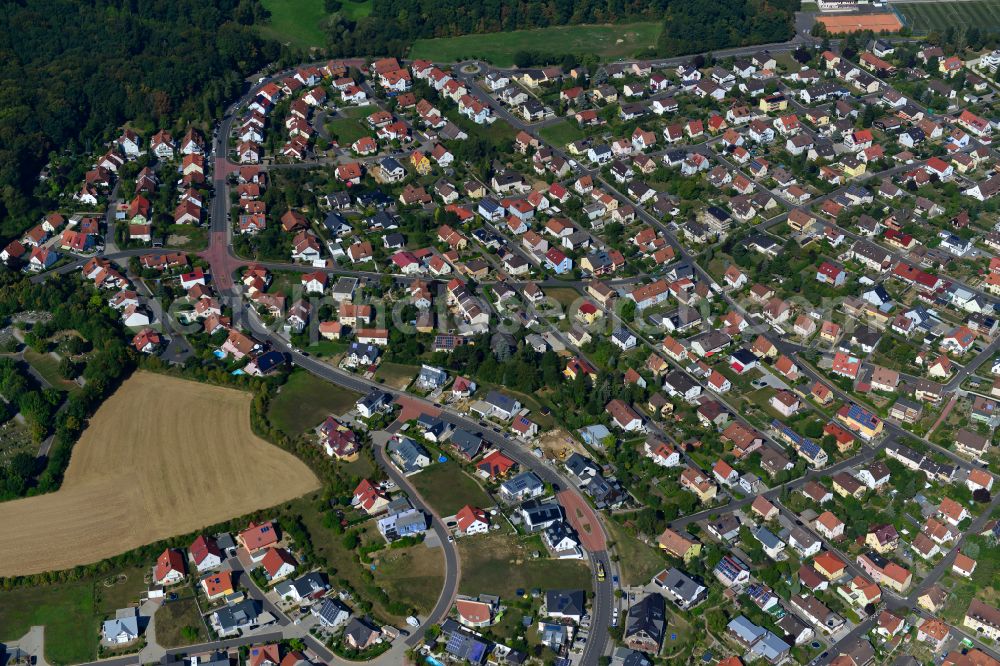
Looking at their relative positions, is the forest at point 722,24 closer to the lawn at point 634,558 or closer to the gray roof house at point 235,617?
the lawn at point 634,558

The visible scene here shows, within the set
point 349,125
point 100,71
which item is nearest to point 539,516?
point 349,125

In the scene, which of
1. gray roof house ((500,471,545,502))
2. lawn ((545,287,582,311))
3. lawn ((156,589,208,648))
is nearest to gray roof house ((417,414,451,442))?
gray roof house ((500,471,545,502))

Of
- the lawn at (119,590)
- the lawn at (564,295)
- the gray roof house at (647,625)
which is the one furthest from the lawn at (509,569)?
the lawn at (564,295)

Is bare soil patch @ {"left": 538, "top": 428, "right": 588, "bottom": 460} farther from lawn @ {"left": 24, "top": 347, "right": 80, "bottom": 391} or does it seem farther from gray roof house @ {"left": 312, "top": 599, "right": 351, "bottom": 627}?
lawn @ {"left": 24, "top": 347, "right": 80, "bottom": 391}

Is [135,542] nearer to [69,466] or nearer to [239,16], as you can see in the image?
[69,466]

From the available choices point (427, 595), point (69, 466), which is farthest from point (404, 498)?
point (69, 466)
